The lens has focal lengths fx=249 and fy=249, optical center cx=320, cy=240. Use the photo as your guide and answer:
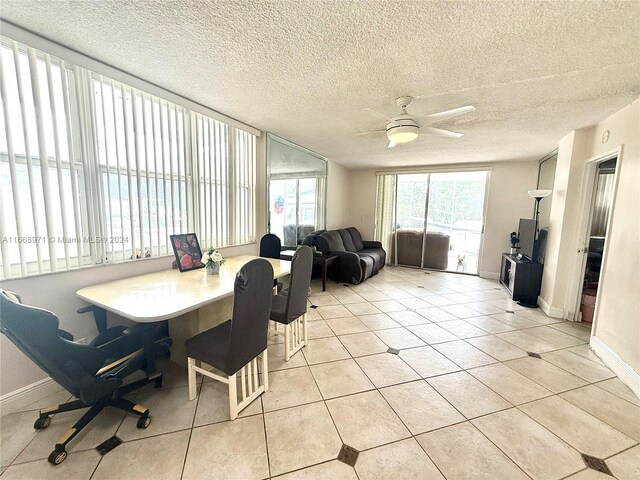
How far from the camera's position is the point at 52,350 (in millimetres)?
1180

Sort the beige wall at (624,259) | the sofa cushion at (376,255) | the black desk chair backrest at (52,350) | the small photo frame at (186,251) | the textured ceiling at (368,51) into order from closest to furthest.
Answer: the black desk chair backrest at (52,350) < the textured ceiling at (368,51) < the beige wall at (624,259) < the small photo frame at (186,251) < the sofa cushion at (376,255)

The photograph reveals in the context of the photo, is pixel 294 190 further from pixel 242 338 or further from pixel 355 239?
pixel 242 338

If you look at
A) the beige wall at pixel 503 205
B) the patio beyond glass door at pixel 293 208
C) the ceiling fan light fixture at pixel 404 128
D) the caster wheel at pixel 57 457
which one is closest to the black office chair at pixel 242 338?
the caster wheel at pixel 57 457

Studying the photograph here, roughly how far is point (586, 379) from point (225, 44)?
154 inches

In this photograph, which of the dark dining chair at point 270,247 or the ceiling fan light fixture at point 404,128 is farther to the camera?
the dark dining chair at point 270,247

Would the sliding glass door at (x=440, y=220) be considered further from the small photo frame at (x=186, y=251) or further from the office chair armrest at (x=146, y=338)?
the office chair armrest at (x=146, y=338)

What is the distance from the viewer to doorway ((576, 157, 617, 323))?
3.13m

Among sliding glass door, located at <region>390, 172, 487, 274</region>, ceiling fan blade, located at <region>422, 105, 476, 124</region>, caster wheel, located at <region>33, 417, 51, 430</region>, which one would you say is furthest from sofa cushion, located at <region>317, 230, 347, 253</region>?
caster wheel, located at <region>33, 417, 51, 430</region>

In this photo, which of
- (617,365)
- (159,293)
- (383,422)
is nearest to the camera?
(383,422)

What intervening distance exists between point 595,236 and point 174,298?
496 cm

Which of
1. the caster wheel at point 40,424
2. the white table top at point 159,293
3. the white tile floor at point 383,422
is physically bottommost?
the white tile floor at point 383,422

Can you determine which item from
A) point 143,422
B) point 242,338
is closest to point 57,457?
point 143,422

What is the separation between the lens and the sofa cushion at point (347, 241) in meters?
5.54

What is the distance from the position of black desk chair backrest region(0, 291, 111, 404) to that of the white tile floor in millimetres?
433
